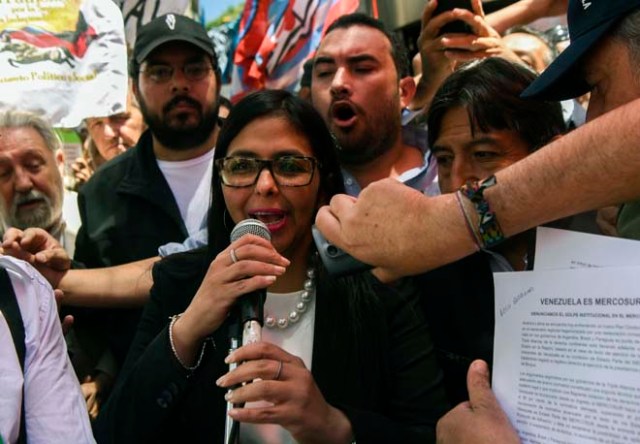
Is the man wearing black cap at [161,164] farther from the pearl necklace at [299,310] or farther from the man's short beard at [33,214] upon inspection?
the pearl necklace at [299,310]

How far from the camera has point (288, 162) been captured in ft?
7.23

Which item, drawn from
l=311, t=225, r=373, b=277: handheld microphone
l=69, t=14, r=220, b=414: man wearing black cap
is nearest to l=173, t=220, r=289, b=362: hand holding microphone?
l=311, t=225, r=373, b=277: handheld microphone

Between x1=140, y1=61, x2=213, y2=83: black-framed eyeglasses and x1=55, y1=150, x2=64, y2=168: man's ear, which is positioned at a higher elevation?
x1=140, y1=61, x2=213, y2=83: black-framed eyeglasses

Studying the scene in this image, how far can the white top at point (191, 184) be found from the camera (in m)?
3.42

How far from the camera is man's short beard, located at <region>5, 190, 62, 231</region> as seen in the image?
326cm

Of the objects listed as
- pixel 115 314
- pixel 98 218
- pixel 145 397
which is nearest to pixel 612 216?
pixel 145 397

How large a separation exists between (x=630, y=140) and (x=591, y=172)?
0.26 ft

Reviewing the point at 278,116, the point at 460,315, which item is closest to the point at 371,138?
the point at 278,116

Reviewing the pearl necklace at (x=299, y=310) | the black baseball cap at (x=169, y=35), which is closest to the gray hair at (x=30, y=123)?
the black baseball cap at (x=169, y=35)

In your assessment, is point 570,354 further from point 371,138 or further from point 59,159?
point 59,159

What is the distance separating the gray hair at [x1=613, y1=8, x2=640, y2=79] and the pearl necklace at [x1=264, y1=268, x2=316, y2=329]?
3.67 ft

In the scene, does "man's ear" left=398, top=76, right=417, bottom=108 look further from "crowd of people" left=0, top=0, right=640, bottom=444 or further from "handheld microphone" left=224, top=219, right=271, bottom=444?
"handheld microphone" left=224, top=219, right=271, bottom=444

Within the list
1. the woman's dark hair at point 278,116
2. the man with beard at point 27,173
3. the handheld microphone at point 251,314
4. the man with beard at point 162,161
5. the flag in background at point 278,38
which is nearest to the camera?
the handheld microphone at point 251,314

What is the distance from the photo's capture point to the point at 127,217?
338cm
